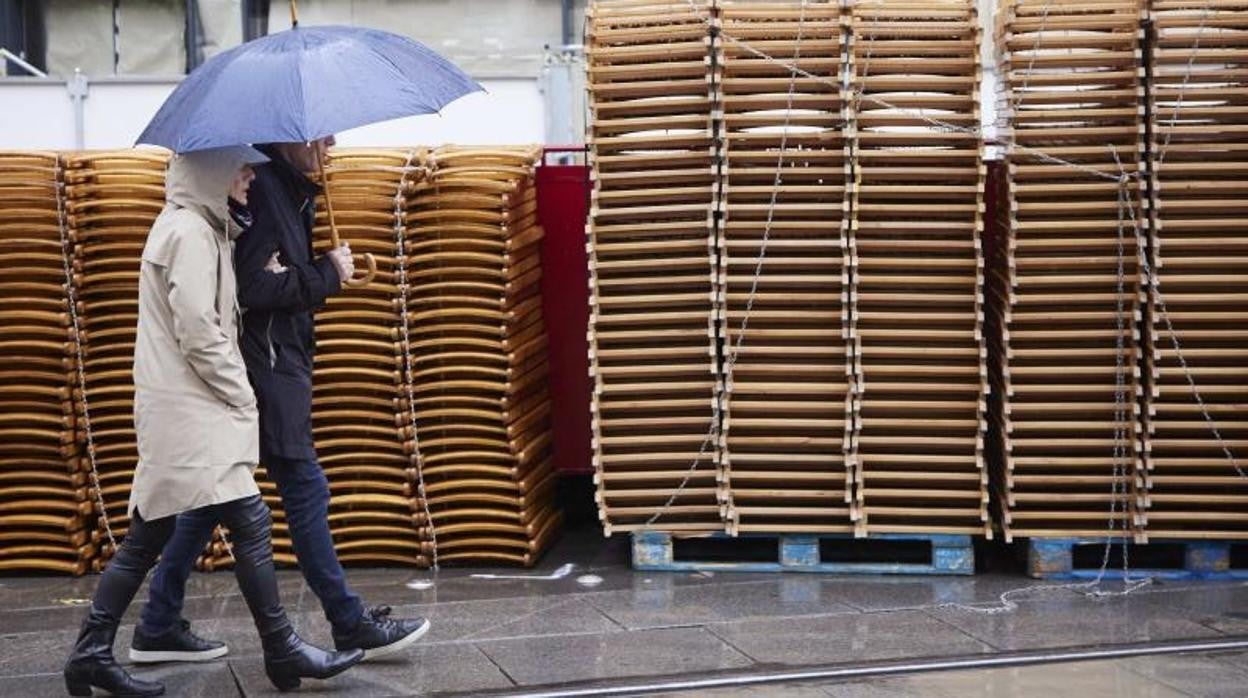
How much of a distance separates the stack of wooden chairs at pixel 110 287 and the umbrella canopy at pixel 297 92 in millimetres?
2429

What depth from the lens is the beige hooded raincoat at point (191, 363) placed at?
702 centimetres

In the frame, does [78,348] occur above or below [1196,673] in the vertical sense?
above

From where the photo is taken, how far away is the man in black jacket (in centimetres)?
742

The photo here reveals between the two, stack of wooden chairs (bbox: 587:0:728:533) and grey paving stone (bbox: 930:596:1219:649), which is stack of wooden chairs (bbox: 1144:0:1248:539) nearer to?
grey paving stone (bbox: 930:596:1219:649)

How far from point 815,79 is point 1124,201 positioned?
5.52 feet

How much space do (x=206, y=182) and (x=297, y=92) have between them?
20.8 inches

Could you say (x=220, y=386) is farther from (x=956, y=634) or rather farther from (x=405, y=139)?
(x=405, y=139)

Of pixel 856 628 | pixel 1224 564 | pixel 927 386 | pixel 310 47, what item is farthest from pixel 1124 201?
pixel 310 47

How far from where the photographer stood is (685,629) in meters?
8.38

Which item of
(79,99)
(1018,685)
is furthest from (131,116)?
(1018,685)

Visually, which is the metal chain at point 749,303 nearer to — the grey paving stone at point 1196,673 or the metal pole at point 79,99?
the grey paving stone at point 1196,673

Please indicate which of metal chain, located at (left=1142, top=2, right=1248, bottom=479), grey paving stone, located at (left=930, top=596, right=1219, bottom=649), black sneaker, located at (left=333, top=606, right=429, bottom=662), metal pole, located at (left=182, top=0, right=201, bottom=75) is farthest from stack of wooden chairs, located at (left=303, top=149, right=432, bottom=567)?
metal pole, located at (left=182, top=0, right=201, bottom=75)

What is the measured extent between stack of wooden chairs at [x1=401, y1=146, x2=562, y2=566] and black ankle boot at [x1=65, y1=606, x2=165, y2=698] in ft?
8.50

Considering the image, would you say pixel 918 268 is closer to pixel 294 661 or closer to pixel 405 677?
pixel 405 677
